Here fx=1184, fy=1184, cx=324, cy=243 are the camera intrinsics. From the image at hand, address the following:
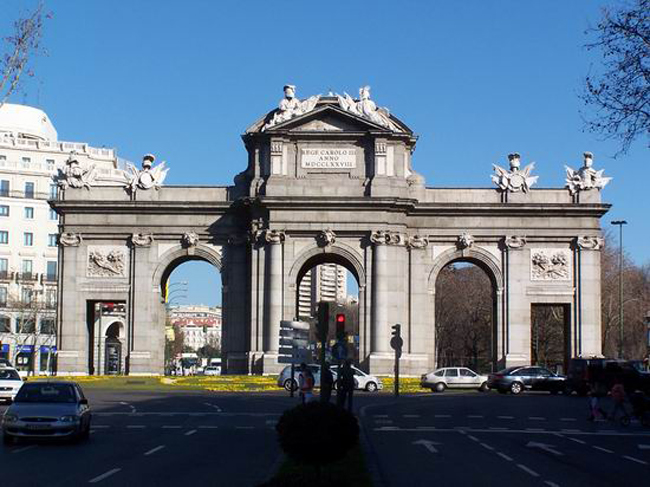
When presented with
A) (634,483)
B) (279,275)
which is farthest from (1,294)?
(634,483)

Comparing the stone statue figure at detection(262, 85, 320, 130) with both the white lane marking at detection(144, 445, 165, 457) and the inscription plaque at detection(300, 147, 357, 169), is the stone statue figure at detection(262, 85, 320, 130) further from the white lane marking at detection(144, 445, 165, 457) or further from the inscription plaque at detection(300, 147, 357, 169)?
the white lane marking at detection(144, 445, 165, 457)

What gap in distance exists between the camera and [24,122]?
12638 cm

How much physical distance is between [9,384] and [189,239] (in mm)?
29461

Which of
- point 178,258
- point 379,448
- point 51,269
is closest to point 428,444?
point 379,448

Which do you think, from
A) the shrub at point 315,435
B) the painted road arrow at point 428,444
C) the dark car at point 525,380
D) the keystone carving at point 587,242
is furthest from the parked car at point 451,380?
the shrub at point 315,435

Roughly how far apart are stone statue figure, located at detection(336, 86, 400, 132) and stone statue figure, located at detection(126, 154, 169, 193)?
12874mm

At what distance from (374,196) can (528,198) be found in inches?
422

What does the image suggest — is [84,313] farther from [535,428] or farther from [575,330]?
[535,428]

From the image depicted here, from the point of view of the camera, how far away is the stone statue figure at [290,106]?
248 ft

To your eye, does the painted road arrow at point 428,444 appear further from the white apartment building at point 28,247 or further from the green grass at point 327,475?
the white apartment building at point 28,247

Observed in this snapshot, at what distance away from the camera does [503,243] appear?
76.8 metres

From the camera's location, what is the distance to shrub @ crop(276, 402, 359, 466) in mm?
19656

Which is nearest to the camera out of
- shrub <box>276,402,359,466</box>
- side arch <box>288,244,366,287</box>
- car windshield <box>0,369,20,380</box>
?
shrub <box>276,402,359,466</box>

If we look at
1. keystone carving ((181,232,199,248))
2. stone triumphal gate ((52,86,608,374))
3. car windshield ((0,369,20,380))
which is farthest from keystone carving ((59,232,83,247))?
car windshield ((0,369,20,380))
